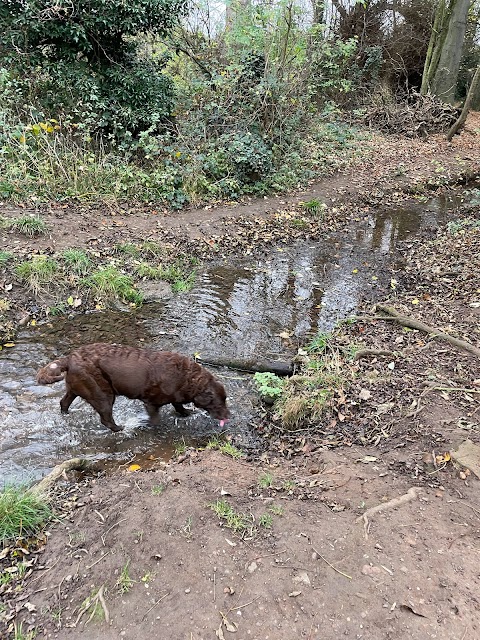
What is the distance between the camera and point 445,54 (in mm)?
19531

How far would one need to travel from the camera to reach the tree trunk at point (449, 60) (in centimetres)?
1927

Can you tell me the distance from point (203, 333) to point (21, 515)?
13.2 ft

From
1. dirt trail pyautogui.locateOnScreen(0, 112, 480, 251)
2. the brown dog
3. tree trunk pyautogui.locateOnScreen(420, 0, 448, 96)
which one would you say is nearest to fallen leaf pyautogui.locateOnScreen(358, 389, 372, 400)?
the brown dog

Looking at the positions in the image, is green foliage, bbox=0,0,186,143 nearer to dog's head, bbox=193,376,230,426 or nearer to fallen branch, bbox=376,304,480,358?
fallen branch, bbox=376,304,480,358

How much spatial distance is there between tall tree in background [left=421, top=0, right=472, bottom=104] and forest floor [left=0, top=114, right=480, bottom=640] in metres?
17.4

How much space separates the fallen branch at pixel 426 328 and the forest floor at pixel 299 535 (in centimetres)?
12

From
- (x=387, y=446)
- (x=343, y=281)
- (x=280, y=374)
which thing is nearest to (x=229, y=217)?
(x=343, y=281)

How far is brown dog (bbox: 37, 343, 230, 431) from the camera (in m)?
4.91

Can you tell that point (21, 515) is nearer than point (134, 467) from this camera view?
Yes

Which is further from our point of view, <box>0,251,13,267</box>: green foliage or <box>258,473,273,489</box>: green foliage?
<box>0,251,13,267</box>: green foliage

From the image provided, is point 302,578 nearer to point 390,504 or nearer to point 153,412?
point 390,504

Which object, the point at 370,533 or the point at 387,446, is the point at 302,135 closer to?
the point at 387,446

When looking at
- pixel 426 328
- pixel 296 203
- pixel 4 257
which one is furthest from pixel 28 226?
pixel 426 328

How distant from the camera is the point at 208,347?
6.90m
